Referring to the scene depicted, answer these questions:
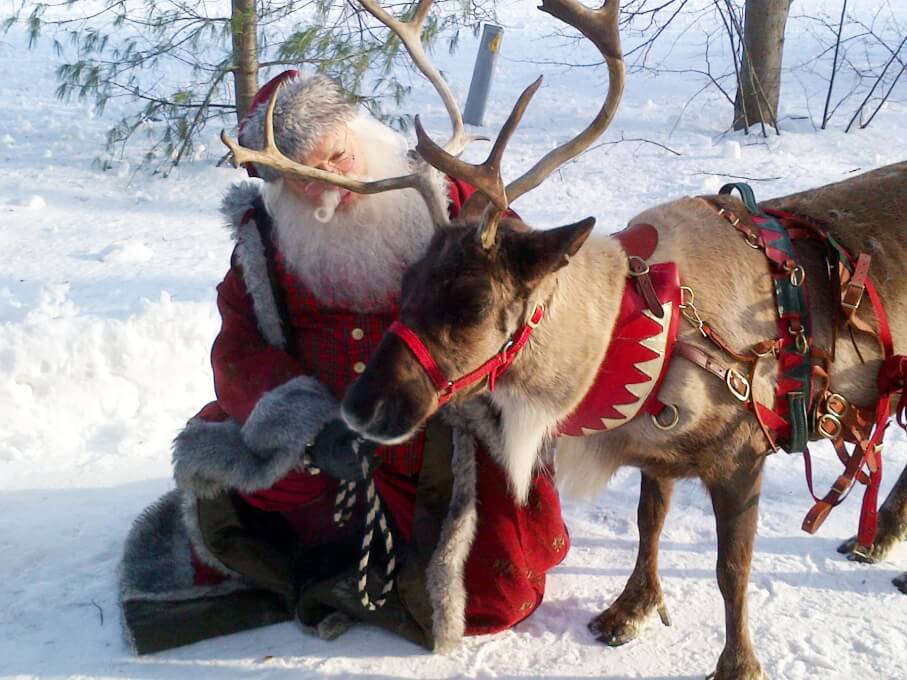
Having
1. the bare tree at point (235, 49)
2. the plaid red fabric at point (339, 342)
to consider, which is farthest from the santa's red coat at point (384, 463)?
the bare tree at point (235, 49)

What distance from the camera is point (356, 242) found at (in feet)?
9.45

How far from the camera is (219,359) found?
9.53 feet

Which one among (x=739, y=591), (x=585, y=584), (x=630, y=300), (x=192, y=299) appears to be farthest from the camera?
(x=192, y=299)

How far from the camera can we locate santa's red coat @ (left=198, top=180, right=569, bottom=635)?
287 cm

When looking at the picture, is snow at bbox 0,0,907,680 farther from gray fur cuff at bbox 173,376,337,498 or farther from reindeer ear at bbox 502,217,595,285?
reindeer ear at bbox 502,217,595,285

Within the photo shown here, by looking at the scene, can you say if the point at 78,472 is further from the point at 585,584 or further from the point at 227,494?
the point at 585,584

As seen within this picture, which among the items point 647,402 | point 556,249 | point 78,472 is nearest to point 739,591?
point 647,402

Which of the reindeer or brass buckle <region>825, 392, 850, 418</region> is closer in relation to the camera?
the reindeer

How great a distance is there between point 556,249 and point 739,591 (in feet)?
3.89

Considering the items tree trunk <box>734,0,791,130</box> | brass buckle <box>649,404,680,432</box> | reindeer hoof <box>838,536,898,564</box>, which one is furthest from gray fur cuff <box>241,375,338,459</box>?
tree trunk <box>734,0,791,130</box>

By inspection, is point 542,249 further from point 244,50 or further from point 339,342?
point 244,50

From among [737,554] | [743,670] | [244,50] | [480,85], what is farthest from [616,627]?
[480,85]

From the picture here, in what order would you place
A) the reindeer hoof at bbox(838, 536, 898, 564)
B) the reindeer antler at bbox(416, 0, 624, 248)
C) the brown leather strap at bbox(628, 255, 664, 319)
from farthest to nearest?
the reindeer hoof at bbox(838, 536, 898, 564)
the brown leather strap at bbox(628, 255, 664, 319)
the reindeer antler at bbox(416, 0, 624, 248)

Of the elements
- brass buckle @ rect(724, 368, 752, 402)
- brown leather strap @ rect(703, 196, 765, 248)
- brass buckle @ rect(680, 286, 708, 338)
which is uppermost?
brown leather strap @ rect(703, 196, 765, 248)
